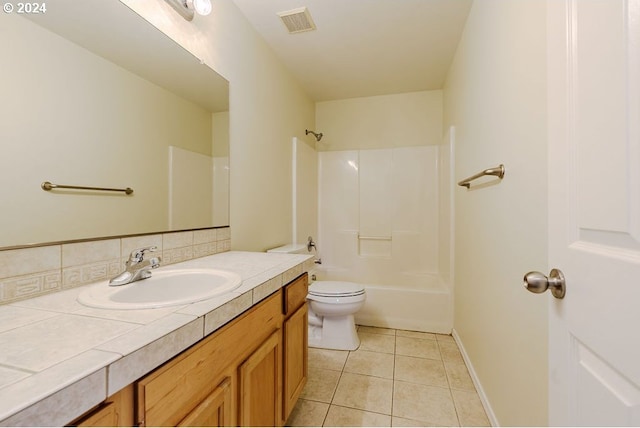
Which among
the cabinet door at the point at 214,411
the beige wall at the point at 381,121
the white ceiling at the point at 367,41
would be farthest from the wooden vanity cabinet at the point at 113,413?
the beige wall at the point at 381,121

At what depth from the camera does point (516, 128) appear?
1.05 m

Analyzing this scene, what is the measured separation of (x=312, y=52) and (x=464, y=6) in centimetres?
108

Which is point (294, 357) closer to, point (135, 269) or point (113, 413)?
point (135, 269)

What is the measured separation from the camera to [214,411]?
709 millimetres

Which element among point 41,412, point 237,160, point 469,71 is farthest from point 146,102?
point 469,71

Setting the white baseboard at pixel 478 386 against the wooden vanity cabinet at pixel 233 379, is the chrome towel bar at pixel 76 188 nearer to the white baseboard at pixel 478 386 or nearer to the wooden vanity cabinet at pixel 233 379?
the wooden vanity cabinet at pixel 233 379

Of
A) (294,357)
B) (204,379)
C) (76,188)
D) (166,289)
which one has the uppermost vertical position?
(76,188)

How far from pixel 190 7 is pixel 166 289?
130 cm

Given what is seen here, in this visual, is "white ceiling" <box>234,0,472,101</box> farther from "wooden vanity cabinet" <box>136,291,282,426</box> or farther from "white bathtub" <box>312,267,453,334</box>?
"white bathtub" <box>312,267,453,334</box>

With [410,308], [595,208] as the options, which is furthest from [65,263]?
[410,308]

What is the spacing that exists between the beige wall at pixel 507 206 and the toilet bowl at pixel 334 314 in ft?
2.64

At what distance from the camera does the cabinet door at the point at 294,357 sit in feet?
3.81

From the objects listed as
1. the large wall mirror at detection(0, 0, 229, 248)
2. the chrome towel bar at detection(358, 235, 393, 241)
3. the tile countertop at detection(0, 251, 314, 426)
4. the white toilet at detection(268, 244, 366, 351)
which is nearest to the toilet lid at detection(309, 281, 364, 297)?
the white toilet at detection(268, 244, 366, 351)

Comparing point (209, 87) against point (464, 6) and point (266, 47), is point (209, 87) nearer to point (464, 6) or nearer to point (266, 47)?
point (266, 47)
